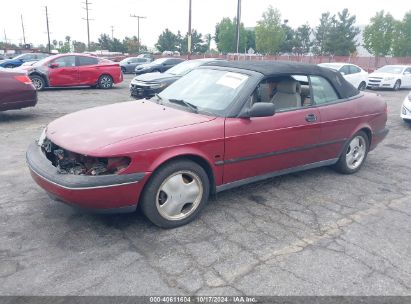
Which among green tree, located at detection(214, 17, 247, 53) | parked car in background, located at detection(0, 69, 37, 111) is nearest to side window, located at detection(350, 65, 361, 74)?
parked car in background, located at detection(0, 69, 37, 111)

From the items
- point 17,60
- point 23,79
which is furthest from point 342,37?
point 23,79

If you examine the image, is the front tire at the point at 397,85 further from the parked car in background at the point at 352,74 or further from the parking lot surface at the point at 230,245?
the parking lot surface at the point at 230,245

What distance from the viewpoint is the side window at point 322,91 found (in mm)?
4562

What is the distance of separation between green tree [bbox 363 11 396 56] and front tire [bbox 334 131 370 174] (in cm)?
4520

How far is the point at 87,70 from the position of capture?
14.2 m

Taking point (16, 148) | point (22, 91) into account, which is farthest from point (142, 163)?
point (22, 91)

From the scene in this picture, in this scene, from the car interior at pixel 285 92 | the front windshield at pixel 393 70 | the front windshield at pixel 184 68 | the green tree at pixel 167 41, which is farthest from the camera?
the green tree at pixel 167 41

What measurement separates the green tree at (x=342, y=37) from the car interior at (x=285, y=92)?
2254 inches

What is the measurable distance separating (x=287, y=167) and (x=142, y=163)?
1975 mm

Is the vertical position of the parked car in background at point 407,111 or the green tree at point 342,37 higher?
the green tree at point 342,37

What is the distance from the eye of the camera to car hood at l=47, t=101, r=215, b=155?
314 centimetres

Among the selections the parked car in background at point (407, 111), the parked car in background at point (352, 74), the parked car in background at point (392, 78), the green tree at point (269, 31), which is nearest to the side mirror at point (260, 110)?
the parked car in background at point (407, 111)

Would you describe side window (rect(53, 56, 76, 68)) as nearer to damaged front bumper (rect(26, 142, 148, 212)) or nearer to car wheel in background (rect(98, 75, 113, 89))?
car wheel in background (rect(98, 75, 113, 89))

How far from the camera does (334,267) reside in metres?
2.96
